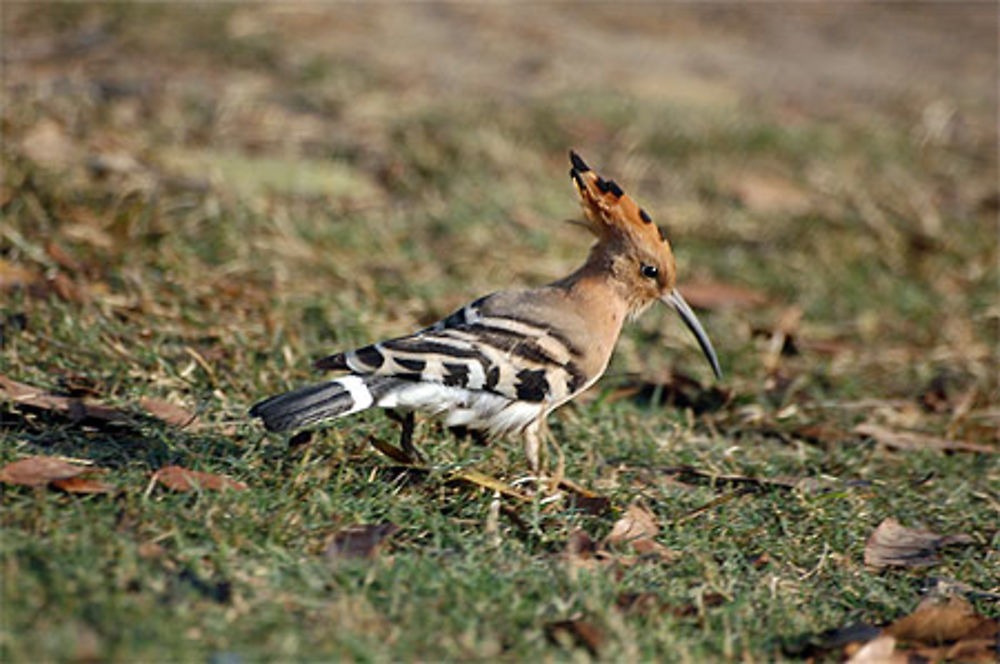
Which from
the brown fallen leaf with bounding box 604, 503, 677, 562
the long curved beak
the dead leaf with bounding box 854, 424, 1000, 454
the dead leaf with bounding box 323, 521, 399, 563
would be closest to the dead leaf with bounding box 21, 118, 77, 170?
the long curved beak

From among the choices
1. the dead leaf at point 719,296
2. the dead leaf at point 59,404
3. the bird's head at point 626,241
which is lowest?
the dead leaf at point 719,296

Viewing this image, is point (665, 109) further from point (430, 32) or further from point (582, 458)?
point (582, 458)

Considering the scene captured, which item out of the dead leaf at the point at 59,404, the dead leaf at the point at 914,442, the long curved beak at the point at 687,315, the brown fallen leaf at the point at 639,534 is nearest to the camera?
the brown fallen leaf at the point at 639,534

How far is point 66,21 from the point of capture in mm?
7301

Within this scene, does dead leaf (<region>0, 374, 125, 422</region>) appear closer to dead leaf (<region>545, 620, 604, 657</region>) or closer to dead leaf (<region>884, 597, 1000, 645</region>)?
dead leaf (<region>545, 620, 604, 657</region>)

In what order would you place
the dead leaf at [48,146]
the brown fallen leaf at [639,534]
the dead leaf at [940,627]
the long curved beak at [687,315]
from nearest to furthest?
the dead leaf at [940,627]
the brown fallen leaf at [639,534]
the long curved beak at [687,315]
the dead leaf at [48,146]

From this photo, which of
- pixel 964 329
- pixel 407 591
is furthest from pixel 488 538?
pixel 964 329

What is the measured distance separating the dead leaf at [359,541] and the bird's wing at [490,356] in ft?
1.25

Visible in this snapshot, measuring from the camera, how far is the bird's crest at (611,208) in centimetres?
374

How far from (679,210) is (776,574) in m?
3.43

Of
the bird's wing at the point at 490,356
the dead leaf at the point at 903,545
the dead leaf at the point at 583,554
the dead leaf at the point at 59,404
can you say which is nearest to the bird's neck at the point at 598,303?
the bird's wing at the point at 490,356

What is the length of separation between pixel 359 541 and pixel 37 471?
0.71 m

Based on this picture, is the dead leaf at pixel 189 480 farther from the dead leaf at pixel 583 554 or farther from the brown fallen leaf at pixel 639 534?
the brown fallen leaf at pixel 639 534

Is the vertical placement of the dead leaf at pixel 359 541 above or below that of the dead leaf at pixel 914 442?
above
